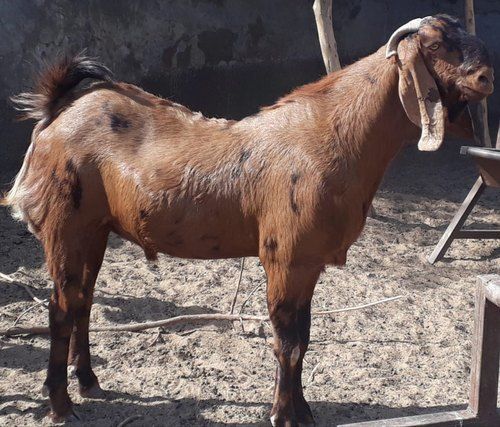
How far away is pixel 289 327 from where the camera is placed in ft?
12.9

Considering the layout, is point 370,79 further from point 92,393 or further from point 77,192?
point 92,393

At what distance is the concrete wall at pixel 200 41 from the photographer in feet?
25.2

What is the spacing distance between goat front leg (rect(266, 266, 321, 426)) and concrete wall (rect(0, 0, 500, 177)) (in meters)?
4.24

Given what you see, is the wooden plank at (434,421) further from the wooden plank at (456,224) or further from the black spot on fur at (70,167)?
the wooden plank at (456,224)

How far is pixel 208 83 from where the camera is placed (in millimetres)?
8805

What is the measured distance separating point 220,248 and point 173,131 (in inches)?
25.6

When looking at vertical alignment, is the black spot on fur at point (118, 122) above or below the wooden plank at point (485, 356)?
above

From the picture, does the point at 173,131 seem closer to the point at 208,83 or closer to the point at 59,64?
the point at 59,64

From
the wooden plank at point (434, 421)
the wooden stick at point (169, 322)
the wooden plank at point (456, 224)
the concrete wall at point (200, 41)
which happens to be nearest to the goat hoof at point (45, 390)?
the wooden stick at point (169, 322)

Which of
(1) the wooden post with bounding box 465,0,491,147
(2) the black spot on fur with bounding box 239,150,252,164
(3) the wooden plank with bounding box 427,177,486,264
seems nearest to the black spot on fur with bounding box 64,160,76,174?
(2) the black spot on fur with bounding box 239,150,252,164

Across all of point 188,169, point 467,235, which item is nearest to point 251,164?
point 188,169

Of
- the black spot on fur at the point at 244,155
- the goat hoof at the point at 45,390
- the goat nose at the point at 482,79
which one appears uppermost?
the goat nose at the point at 482,79

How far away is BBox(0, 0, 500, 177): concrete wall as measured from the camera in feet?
25.2

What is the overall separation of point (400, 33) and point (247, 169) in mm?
967
